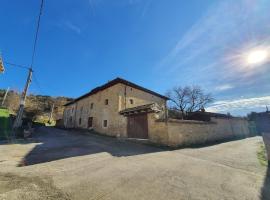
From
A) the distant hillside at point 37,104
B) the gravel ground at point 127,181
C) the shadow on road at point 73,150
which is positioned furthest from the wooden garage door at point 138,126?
the distant hillside at point 37,104

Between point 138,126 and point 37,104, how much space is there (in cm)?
3521

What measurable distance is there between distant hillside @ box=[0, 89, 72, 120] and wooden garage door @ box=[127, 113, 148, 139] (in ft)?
97.2

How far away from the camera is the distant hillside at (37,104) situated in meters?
36.1

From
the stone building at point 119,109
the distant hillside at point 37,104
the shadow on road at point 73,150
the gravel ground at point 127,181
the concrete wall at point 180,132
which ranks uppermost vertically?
the distant hillside at point 37,104

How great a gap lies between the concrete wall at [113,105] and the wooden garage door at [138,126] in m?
0.84

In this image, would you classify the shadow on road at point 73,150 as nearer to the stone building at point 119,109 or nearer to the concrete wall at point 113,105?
the stone building at point 119,109

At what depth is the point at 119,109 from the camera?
18016 millimetres

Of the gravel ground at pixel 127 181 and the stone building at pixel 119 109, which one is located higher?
the stone building at pixel 119 109

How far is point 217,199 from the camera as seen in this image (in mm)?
3705

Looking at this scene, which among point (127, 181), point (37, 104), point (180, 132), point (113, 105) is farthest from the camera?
point (37, 104)

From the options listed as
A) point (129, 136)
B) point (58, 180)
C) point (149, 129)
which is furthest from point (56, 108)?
point (58, 180)

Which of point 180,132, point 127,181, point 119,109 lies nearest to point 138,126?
point 119,109

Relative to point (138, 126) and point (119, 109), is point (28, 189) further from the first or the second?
point (119, 109)

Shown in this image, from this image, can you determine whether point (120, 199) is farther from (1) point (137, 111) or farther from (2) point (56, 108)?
(2) point (56, 108)
